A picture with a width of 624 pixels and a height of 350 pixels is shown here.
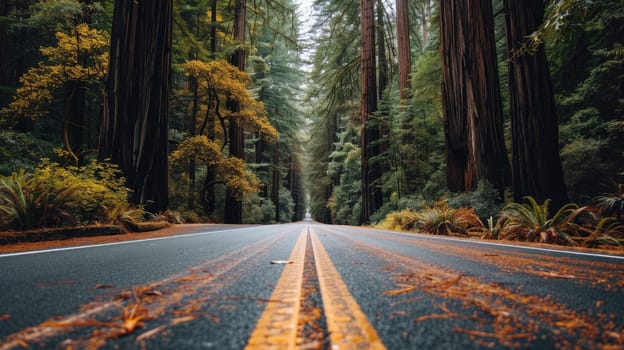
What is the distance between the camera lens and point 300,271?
138 cm

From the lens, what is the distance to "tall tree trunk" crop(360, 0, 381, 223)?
595 inches

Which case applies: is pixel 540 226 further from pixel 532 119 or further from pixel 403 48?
pixel 403 48

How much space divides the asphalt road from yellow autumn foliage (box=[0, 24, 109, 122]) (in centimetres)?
1165

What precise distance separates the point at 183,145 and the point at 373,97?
952 cm

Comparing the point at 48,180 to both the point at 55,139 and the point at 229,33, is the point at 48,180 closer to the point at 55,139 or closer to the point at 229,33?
the point at 55,139

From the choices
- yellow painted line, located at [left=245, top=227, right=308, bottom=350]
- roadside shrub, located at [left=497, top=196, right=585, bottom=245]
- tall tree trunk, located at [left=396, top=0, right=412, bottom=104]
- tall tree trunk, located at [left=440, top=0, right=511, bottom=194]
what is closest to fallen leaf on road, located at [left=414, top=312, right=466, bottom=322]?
yellow painted line, located at [left=245, top=227, right=308, bottom=350]

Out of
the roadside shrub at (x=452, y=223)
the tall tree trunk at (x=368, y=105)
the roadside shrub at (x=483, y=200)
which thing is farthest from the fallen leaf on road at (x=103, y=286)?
the tall tree trunk at (x=368, y=105)

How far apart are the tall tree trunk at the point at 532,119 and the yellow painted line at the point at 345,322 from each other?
6146mm

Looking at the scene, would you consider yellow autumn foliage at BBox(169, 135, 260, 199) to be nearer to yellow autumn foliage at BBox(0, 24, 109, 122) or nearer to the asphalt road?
yellow autumn foliage at BBox(0, 24, 109, 122)

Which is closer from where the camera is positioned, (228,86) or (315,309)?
(315,309)

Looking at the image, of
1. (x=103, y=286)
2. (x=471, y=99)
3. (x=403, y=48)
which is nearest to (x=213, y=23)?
(x=403, y=48)

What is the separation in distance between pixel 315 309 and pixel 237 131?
616 inches

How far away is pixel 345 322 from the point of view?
0.71 meters

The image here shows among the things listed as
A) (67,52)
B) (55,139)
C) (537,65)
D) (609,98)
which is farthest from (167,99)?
(609,98)
